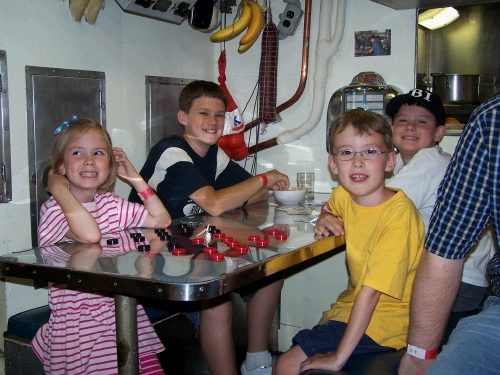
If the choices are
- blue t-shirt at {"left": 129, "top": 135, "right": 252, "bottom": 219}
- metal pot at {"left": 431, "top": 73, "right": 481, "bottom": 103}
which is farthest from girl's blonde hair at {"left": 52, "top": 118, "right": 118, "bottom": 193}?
metal pot at {"left": 431, "top": 73, "right": 481, "bottom": 103}

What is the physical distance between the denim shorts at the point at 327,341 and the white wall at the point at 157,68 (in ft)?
4.13

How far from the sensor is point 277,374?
1.72 meters

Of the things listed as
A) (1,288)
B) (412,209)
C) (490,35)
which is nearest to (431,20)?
(490,35)

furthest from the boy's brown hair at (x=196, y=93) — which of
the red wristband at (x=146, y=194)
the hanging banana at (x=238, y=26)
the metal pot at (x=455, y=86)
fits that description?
the metal pot at (x=455, y=86)

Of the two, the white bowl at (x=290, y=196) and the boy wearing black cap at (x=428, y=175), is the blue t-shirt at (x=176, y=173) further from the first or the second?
the boy wearing black cap at (x=428, y=175)

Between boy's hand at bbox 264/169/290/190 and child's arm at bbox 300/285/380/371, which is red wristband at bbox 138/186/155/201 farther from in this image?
child's arm at bbox 300/285/380/371

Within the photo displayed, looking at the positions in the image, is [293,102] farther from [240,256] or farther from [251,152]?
[240,256]

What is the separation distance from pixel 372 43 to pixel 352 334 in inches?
75.7

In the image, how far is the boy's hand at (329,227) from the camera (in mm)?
1904

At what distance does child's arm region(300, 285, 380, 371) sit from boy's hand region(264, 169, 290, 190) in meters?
1.02

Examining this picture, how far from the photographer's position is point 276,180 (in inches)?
101

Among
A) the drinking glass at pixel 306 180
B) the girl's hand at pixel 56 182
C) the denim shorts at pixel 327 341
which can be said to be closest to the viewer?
the denim shorts at pixel 327 341

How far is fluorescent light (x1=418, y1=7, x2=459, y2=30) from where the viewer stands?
3135mm

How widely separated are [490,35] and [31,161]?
279 centimetres
